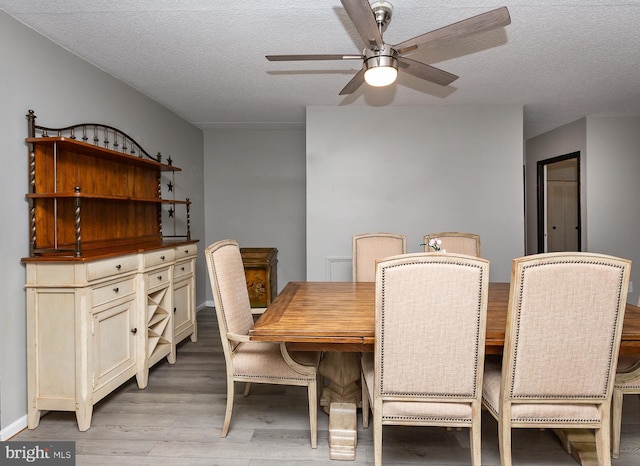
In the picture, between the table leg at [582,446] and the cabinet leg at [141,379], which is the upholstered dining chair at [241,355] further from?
the table leg at [582,446]

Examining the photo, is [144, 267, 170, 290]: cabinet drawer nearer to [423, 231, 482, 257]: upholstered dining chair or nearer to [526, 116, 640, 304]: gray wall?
[423, 231, 482, 257]: upholstered dining chair

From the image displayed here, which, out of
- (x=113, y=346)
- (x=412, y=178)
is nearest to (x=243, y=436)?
(x=113, y=346)

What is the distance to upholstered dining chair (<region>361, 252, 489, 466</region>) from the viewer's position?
1.56 meters

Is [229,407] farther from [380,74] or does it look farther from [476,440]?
[380,74]

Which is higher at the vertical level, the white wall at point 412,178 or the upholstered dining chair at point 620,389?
the white wall at point 412,178

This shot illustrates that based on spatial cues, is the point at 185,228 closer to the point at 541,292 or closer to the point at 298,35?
the point at 298,35

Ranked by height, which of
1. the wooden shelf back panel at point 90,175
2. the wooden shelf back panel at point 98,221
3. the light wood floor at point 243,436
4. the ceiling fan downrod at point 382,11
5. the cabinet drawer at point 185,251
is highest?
the ceiling fan downrod at point 382,11

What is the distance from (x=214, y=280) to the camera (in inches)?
83.0

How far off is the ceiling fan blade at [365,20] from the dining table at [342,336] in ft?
4.44

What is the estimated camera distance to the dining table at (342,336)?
1.77 meters

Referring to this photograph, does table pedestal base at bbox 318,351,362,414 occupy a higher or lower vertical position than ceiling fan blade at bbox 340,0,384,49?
lower

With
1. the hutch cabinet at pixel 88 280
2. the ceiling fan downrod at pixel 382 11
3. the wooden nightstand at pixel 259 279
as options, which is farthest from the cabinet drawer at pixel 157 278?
the ceiling fan downrod at pixel 382 11

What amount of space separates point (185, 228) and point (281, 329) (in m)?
3.46
